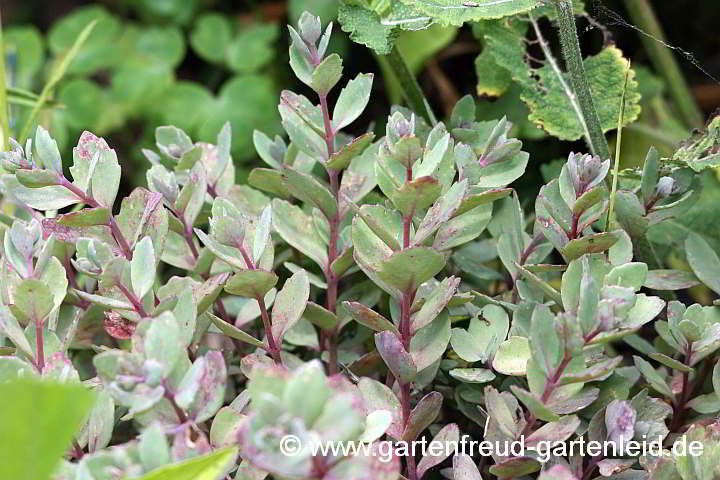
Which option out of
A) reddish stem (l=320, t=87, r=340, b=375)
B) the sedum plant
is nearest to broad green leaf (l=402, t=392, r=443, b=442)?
the sedum plant

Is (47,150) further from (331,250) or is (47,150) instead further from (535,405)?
(535,405)

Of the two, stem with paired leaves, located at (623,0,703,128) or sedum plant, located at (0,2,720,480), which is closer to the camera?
sedum plant, located at (0,2,720,480)

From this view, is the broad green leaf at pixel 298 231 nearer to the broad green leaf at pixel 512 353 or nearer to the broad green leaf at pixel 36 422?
the broad green leaf at pixel 512 353

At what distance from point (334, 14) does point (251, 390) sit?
1024mm

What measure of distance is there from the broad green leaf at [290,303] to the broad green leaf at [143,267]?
9cm

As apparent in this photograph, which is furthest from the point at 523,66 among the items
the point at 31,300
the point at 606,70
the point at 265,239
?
the point at 31,300

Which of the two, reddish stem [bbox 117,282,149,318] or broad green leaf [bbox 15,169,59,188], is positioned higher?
broad green leaf [bbox 15,169,59,188]

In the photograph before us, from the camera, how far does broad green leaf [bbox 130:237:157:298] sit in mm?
490

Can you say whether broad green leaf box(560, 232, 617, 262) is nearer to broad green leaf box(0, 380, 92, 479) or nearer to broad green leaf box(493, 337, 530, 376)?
broad green leaf box(493, 337, 530, 376)

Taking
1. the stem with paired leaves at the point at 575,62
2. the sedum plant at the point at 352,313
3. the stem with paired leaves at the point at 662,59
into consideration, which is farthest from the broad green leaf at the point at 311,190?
the stem with paired leaves at the point at 662,59

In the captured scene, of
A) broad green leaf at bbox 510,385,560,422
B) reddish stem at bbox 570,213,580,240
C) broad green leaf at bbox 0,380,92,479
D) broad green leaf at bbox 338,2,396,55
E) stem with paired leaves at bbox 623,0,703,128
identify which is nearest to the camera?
broad green leaf at bbox 0,380,92,479

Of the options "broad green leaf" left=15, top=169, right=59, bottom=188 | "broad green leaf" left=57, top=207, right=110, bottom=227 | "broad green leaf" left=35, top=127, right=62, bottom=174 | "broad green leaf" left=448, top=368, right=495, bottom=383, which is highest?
"broad green leaf" left=35, top=127, right=62, bottom=174

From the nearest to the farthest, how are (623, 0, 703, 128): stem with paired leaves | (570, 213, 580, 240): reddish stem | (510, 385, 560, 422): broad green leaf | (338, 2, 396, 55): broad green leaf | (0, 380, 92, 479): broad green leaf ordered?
1. (0, 380, 92, 479): broad green leaf
2. (510, 385, 560, 422): broad green leaf
3. (570, 213, 580, 240): reddish stem
4. (338, 2, 396, 55): broad green leaf
5. (623, 0, 703, 128): stem with paired leaves

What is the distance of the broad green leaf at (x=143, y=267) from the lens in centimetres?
49
